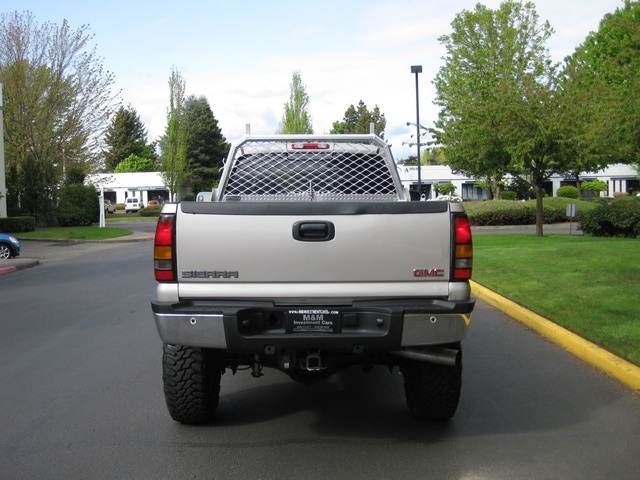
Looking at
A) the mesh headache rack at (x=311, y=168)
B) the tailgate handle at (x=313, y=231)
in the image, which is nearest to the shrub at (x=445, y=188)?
the mesh headache rack at (x=311, y=168)

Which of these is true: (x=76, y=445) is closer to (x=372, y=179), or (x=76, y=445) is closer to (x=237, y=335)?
(x=237, y=335)

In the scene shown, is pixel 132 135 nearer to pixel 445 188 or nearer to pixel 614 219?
pixel 445 188

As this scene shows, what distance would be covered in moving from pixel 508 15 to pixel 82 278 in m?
32.1

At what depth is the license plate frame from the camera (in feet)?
15.7

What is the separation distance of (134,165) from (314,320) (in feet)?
336

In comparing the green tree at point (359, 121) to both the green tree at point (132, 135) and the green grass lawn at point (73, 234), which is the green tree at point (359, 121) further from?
the green grass lawn at point (73, 234)

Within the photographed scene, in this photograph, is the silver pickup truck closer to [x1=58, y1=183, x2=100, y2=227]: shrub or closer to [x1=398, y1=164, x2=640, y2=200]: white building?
[x1=58, y1=183, x2=100, y2=227]: shrub

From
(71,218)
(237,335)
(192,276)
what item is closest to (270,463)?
(237,335)

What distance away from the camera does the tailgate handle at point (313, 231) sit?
15.8 ft

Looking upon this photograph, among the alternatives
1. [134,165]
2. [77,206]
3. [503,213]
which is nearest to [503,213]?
[503,213]

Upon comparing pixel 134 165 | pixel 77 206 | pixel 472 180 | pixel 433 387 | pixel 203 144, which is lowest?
pixel 433 387

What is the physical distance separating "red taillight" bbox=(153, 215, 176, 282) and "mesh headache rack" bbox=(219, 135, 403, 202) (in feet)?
7.65

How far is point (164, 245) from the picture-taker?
4855 millimetres

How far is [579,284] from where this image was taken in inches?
469
